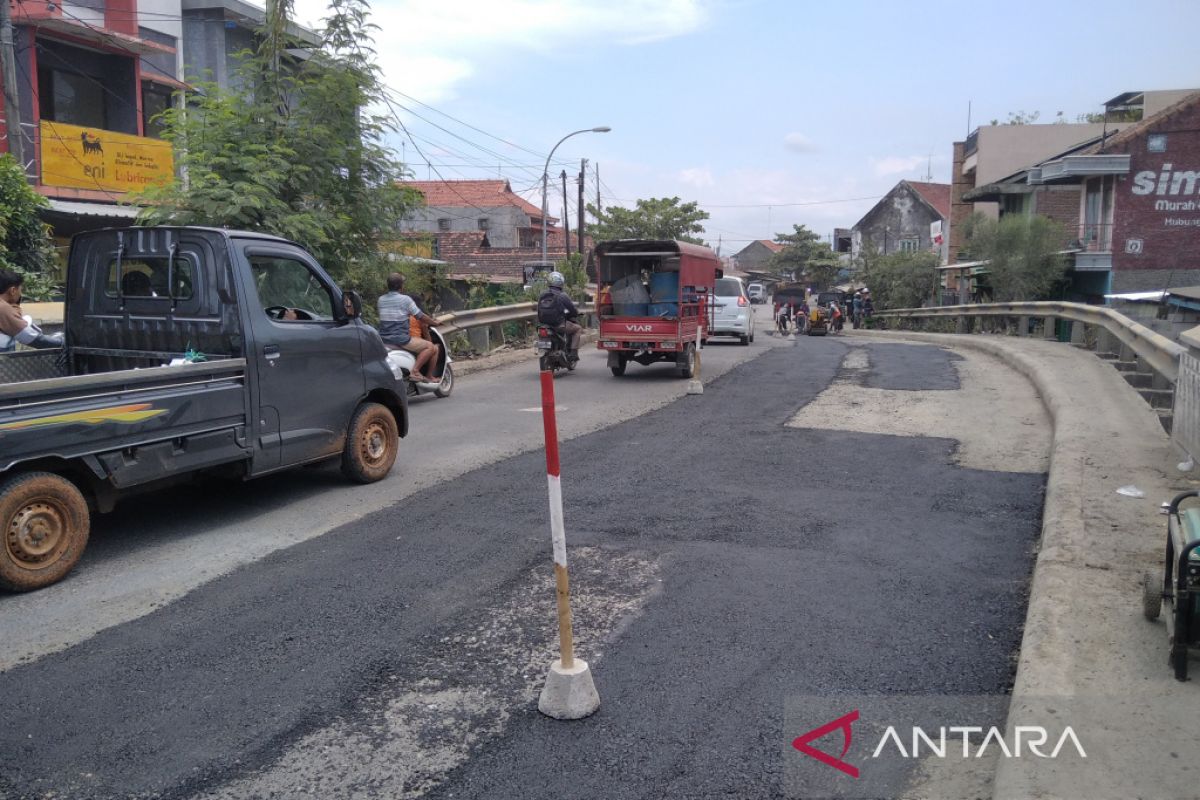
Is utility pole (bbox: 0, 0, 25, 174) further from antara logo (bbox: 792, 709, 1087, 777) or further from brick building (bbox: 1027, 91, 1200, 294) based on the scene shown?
brick building (bbox: 1027, 91, 1200, 294)

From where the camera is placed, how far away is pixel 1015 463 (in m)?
8.73

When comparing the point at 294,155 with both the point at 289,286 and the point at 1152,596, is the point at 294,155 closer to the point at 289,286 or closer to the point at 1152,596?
the point at 289,286

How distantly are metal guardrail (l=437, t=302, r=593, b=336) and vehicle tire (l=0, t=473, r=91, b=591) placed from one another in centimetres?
1063

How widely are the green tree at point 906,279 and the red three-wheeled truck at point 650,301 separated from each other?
2906cm

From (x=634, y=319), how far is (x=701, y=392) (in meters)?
2.41

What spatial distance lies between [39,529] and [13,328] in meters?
2.96

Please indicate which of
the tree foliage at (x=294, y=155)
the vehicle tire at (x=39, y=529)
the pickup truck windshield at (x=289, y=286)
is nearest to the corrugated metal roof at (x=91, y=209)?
the tree foliage at (x=294, y=155)

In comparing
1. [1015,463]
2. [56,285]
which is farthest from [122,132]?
[1015,463]

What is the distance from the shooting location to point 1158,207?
32.4 m

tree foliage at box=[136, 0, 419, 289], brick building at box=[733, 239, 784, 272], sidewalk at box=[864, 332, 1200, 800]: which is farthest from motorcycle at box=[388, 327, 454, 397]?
brick building at box=[733, 239, 784, 272]

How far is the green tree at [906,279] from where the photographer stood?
43781 millimetres

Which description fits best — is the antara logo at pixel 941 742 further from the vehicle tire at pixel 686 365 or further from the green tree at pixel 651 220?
the green tree at pixel 651 220

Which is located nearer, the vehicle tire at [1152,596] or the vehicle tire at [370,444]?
the vehicle tire at [1152,596]

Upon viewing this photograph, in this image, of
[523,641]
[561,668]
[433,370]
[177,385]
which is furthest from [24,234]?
[561,668]
